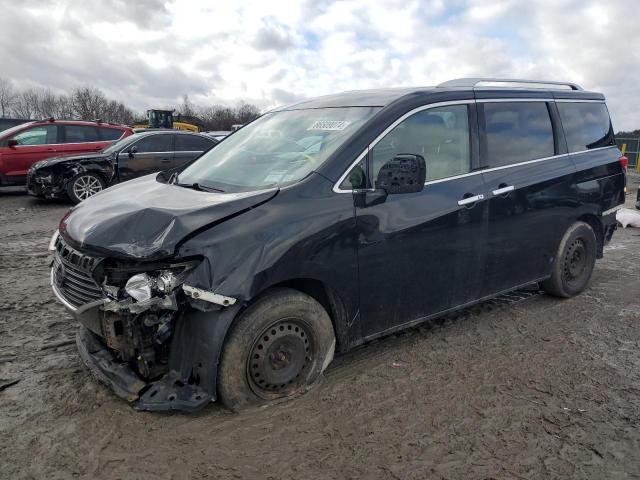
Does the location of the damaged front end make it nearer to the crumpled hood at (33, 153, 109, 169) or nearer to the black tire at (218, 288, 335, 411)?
the black tire at (218, 288, 335, 411)

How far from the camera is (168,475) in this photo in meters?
2.46

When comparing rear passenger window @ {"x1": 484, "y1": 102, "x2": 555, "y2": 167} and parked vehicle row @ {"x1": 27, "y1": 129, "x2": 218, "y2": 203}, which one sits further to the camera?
parked vehicle row @ {"x1": 27, "y1": 129, "x2": 218, "y2": 203}

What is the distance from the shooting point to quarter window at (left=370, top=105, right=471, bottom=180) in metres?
3.46

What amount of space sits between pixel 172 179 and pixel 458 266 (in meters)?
2.32

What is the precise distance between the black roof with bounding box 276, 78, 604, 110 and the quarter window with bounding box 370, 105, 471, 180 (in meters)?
0.18

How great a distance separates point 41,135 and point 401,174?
37.7 feet

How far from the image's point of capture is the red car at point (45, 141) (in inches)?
459

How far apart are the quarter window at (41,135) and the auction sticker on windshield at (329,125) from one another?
10.5m

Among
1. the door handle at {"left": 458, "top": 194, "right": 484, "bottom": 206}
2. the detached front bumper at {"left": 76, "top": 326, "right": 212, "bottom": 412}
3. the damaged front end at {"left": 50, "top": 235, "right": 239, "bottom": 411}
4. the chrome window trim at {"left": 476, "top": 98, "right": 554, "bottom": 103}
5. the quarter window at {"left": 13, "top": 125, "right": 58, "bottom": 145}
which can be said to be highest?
the quarter window at {"left": 13, "top": 125, "right": 58, "bottom": 145}

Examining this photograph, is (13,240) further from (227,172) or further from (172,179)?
(227,172)

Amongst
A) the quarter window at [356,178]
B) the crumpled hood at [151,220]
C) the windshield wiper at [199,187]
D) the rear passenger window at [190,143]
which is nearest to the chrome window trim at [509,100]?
the quarter window at [356,178]

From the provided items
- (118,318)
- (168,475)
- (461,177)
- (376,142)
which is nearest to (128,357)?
(118,318)

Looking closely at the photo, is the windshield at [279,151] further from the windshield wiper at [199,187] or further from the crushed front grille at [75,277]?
the crushed front grille at [75,277]

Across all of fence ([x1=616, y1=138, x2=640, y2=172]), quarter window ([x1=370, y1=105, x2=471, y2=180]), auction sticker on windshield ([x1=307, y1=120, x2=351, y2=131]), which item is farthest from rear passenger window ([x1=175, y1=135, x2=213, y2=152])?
fence ([x1=616, y1=138, x2=640, y2=172])
